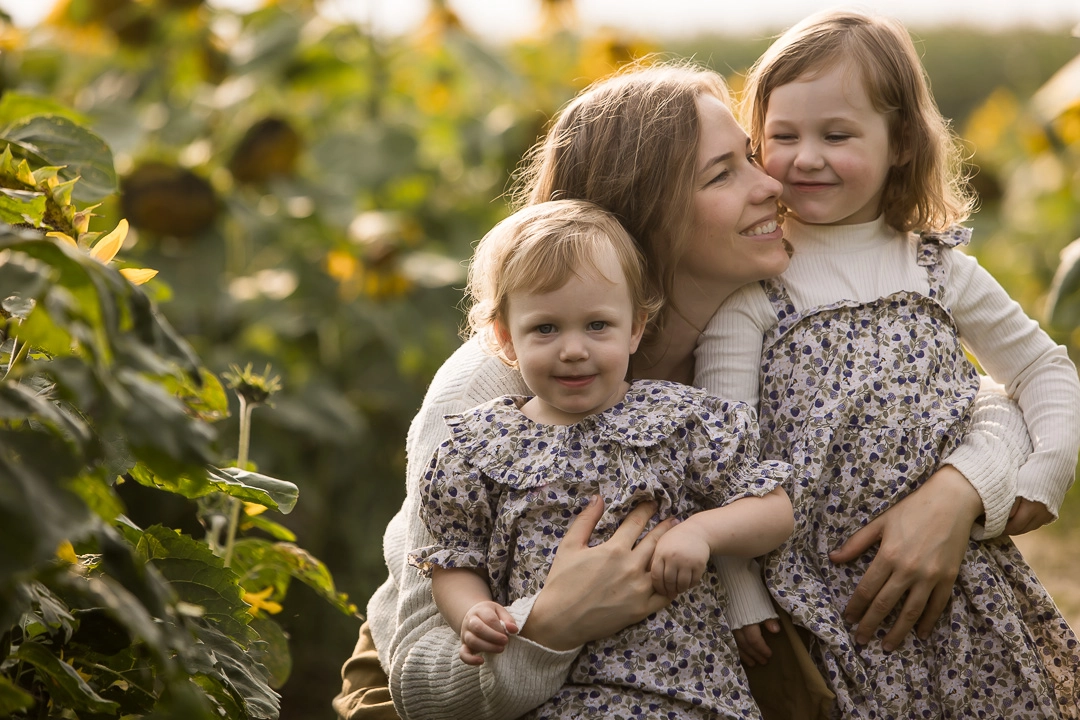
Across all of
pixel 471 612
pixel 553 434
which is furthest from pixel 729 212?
pixel 471 612

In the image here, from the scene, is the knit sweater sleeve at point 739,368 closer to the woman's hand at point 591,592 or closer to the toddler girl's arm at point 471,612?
the woman's hand at point 591,592

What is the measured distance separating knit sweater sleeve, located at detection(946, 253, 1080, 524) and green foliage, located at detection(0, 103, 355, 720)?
42.0 inches

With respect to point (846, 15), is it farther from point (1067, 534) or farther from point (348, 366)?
point (1067, 534)

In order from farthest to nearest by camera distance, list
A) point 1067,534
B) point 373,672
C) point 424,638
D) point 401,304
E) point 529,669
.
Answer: point 1067,534 → point 401,304 → point 373,672 → point 424,638 → point 529,669

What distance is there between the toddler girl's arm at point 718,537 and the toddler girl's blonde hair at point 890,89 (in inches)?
22.7

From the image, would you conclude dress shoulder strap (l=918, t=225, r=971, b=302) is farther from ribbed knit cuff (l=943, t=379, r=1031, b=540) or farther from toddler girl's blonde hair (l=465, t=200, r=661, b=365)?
toddler girl's blonde hair (l=465, t=200, r=661, b=365)

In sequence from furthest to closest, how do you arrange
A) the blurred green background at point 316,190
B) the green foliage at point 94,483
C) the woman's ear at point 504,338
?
the blurred green background at point 316,190
the woman's ear at point 504,338
the green foliage at point 94,483

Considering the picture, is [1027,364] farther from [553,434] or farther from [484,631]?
[484,631]

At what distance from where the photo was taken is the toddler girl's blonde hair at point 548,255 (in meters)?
1.49

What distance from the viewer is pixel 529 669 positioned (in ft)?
4.67

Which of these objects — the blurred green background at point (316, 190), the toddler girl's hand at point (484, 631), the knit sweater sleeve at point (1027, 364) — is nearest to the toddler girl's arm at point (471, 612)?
the toddler girl's hand at point (484, 631)

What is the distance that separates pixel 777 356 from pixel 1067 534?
2569mm

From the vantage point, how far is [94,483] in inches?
37.9

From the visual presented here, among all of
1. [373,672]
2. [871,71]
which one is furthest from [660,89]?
[373,672]
